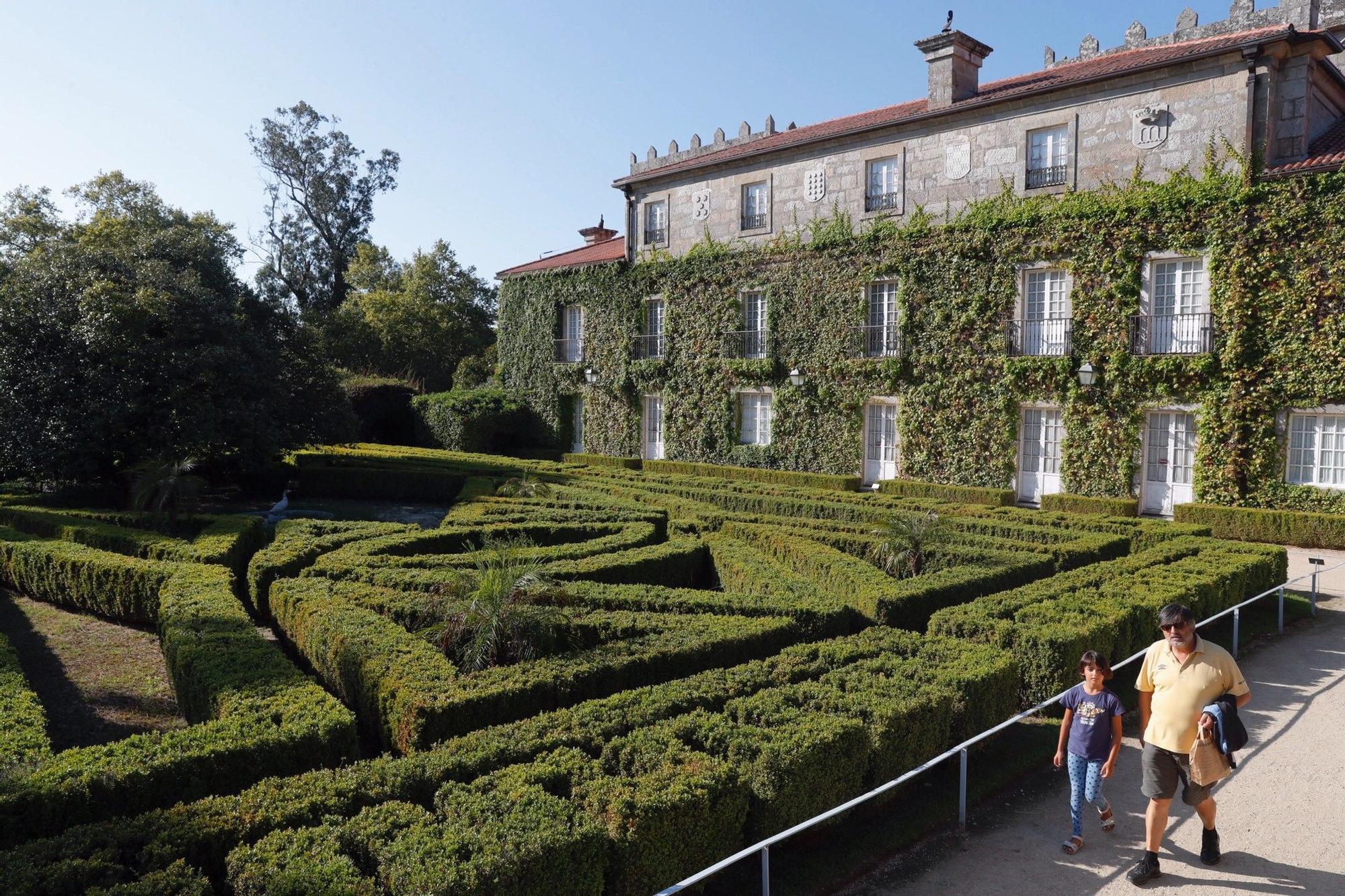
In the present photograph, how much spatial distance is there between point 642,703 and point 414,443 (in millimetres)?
27422

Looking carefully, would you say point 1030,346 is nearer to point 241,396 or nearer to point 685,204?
point 685,204

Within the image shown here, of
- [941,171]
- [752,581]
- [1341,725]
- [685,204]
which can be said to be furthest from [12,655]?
[685,204]

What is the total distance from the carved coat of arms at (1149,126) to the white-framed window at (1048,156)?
1.34 metres

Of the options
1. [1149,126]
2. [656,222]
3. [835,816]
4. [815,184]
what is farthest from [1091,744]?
[656,222]

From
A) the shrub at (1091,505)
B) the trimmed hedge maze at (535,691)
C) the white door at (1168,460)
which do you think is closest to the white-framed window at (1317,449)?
the white door at (1168,460)

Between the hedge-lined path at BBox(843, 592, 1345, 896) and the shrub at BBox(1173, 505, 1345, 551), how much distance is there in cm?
953

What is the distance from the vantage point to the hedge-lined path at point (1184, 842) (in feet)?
15.8

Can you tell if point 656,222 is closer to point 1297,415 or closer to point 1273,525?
point 1297,415

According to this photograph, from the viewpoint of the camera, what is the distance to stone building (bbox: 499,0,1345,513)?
16500mm

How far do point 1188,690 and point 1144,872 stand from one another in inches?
40.0

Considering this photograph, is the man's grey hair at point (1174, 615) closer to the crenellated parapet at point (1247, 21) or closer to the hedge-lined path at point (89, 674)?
the hedge-lined path at point (89, 674)

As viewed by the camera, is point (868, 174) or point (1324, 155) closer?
point (1324, 155)

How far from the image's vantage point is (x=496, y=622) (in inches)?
273

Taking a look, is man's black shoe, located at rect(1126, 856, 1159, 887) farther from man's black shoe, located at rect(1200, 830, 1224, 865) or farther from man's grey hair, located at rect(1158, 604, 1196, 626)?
man's grey hair, located at rect(1158, 604, 1196, 626)
